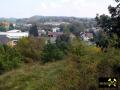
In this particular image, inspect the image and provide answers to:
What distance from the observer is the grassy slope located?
6.99 meters

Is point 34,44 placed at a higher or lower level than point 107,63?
lower

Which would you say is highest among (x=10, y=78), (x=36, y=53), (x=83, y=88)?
(x=83, y=88)

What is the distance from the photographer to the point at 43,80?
28.9 feet

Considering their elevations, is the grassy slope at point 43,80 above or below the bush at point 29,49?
above

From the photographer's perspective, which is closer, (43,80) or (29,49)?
(43,80)

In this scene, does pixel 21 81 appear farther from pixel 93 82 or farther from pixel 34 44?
pixel 34 44

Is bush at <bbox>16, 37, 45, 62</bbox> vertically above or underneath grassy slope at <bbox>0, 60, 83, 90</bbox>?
underneath

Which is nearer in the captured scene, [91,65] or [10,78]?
[91,65]

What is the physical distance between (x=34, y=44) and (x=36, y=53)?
3.43 metres

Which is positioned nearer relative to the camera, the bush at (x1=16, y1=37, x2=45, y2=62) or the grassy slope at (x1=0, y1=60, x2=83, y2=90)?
the grassy slope at (x1=0, y1=60, x2=83, y2=90)

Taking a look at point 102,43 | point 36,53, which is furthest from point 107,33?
point 36,53

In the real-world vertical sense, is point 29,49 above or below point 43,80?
below

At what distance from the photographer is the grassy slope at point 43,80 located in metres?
6.99

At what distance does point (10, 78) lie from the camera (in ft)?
34.7
